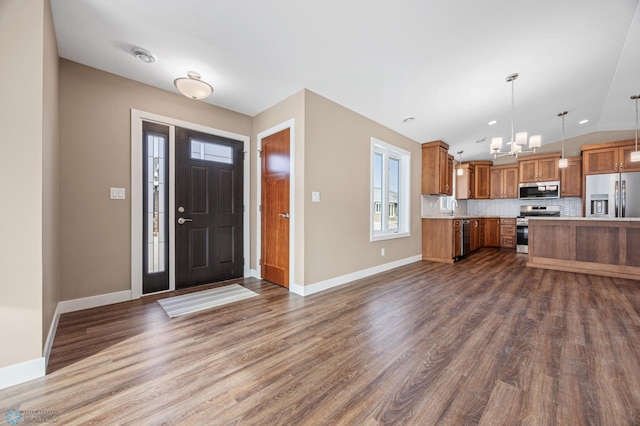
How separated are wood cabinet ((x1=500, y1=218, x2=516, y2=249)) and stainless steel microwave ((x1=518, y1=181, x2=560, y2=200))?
77cm

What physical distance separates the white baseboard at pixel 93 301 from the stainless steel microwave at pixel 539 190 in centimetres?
909

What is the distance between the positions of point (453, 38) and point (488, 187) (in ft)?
20.5

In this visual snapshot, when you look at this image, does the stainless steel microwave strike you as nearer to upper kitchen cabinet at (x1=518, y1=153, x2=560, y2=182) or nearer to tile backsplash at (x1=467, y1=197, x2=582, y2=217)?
upper kitchen cabinet at (x1=518, y1=153, x2=560, y2=182)

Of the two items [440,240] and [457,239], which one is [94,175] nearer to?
[440,240]

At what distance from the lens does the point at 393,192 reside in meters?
5.08

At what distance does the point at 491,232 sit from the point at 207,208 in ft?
25.5

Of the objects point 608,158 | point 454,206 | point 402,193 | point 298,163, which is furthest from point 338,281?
point 608,158

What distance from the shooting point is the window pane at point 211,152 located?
137 inches

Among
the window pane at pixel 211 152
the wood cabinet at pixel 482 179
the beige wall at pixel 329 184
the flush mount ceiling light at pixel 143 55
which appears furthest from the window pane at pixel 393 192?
the flush mount ceiling light at pixel 143 55

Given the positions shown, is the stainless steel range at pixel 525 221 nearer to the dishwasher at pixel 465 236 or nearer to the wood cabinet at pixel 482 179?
the wood cabinet at pixel 482 179

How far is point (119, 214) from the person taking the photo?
2.87m

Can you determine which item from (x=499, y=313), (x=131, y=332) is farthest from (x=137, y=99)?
(x=499, y=313)

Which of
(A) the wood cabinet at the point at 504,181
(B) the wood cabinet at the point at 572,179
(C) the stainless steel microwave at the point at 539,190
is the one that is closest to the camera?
(B) the wood cabinet at the point at 572,179

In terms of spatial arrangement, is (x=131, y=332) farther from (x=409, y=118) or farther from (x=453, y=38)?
(x=409, y=118)
